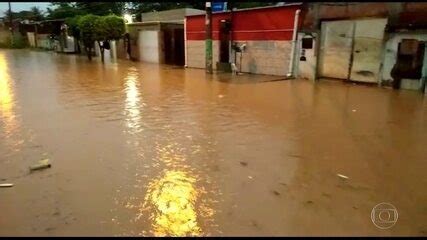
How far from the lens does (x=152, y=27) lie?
2456 centimetres

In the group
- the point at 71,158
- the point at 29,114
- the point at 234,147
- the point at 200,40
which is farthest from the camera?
the point at 200,40

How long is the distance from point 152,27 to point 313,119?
19282mm

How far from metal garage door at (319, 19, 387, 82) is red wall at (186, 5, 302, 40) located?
64.1 inches

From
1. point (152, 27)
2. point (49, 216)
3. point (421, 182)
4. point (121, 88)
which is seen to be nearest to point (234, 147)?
point (421, 182)

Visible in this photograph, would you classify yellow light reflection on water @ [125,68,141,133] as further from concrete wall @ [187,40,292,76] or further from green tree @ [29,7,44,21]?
green tree @ [29,7,44,21]

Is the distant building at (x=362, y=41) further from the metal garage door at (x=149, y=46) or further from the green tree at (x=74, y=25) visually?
the green tree at (x=74, y=25)

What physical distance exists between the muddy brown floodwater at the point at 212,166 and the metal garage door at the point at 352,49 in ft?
10.2

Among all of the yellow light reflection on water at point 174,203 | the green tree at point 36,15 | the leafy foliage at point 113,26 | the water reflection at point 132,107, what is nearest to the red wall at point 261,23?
the water reflection at point 132,107

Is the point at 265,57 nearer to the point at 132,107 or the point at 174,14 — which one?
the point at 132,107

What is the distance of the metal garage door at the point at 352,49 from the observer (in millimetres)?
11945

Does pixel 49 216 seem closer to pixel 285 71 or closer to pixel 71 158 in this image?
pixel 71 158

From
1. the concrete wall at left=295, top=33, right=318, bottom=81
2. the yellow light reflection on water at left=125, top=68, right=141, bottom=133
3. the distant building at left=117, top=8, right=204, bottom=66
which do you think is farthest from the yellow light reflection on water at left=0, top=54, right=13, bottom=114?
the distant building at left=117, top=8, right=204, bottom=66

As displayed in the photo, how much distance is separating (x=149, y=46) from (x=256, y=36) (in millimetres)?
10816

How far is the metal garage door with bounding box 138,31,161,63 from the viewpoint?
24.3 m
